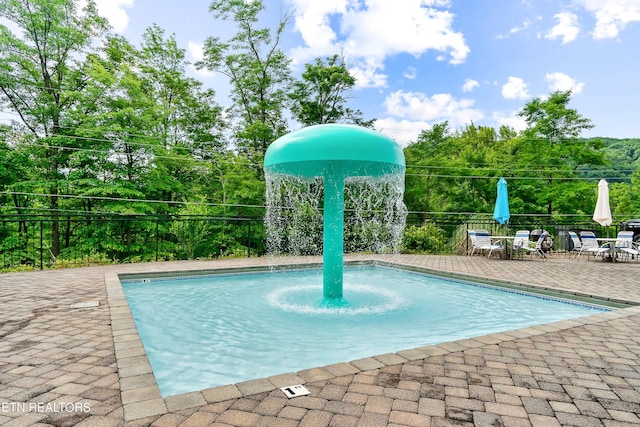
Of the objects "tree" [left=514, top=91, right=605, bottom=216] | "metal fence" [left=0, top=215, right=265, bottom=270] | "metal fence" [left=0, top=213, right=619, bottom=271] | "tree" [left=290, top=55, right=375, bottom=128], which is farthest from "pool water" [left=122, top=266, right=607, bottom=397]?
"tree" [left=514, top=91, right=605, bottom=216]

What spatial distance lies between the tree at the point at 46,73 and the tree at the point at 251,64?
6.08 metres

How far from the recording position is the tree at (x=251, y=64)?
1852cm

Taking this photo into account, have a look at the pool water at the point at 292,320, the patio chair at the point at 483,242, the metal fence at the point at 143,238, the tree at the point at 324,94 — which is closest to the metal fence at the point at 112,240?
the metal fence at the point at 143,238

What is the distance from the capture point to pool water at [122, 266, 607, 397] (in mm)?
3336

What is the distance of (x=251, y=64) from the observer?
18266 mm

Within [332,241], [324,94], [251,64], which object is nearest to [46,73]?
[251,64]

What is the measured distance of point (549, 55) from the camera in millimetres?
16906

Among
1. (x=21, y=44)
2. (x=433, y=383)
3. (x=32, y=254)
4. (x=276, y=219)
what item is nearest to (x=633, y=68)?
(x=276, y=219)

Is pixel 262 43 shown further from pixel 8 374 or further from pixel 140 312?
pixel 8 374

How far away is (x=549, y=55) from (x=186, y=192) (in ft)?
61.8

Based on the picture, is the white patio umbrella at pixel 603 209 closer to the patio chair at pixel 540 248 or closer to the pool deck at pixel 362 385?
the patio chair at pixel 540 248

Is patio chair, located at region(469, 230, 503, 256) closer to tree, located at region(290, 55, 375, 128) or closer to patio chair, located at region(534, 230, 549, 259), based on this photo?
patio chair, located at region(534, 230, 549, 259)

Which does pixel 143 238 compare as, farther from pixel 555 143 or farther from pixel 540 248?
pixel 555 143

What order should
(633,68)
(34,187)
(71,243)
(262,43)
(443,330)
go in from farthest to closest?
(633,68) → (262,43) → (71,243) → (34,187) → (443,330)
